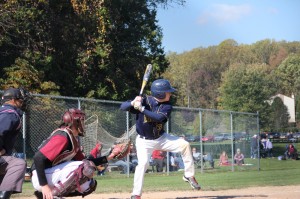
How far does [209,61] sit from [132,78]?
66.7m

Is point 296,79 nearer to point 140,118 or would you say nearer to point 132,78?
point 132,78

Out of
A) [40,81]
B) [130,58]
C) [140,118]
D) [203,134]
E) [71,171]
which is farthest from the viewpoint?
[130,58]

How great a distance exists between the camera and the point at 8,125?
6855 mm

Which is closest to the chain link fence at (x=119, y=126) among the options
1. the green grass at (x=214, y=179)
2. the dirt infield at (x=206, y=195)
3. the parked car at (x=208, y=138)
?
the parked car at (x=208, y=138)

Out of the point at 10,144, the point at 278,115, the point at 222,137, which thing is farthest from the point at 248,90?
the point at 10,144

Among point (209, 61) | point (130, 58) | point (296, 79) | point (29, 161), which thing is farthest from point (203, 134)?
point (209, 61)

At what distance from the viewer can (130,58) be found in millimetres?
33844

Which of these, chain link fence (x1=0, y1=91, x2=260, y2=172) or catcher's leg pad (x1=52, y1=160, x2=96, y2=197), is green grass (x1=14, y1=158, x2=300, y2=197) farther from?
catcher's leg pad (x1=52, y1=160, x2=96, y2=197)

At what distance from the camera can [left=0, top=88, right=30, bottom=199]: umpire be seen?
21.6 feet

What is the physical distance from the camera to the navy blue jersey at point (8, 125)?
270 inches

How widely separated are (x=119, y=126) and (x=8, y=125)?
12.6 meters

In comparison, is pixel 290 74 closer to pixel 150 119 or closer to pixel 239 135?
pixel 239 135

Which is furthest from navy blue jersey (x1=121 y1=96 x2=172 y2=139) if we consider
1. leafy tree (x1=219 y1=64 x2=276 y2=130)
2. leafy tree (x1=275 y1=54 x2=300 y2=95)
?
leafy tree (x1=275 y1=54 x2=300 y2=95)

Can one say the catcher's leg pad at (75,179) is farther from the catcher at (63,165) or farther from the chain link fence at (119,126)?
the chain link fence at (119,126)
